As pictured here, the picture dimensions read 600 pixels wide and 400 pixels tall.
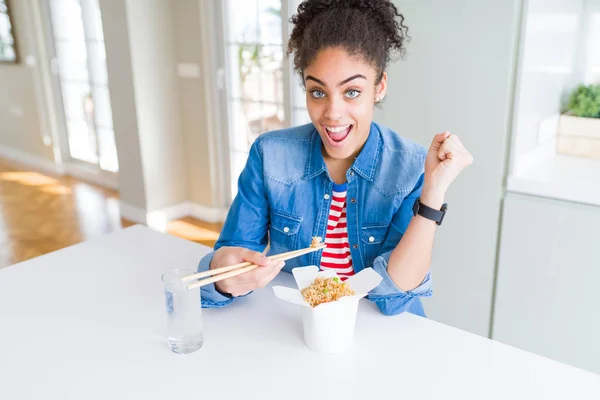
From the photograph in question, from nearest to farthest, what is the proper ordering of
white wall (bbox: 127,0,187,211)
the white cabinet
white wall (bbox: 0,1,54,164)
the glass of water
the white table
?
the white table, the glass of water, the white cabinet, white wall (bbox: 127,0,187,211), white wall (bbox: 0,1,54,164)

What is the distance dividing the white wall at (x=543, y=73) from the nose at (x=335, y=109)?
94 centimetres

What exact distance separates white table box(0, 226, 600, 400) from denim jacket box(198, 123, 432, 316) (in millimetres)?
160

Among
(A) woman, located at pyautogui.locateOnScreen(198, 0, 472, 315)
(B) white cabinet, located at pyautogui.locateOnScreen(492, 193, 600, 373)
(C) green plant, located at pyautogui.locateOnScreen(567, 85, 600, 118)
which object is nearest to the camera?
(A) woman, located at pyautogui.locateOnScreen(198, 0, 472, 315)

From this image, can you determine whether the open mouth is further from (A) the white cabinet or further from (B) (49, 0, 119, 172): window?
(B) (49, 0, 119, 172): window

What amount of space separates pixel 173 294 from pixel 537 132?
61.6 inches

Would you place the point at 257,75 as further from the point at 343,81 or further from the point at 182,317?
the point at 182,317

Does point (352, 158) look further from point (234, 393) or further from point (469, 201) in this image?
point (469, 201)

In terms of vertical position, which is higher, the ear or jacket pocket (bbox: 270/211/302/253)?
the ear

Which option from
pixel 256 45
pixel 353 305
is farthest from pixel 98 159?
pixel 353 305

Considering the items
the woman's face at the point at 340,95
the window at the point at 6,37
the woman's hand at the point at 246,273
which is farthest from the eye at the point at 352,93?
the window at the point at 6,37

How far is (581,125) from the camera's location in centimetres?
216

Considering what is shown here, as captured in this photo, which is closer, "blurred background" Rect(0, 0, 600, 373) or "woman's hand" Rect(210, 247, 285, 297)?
"woman's hand" Rect(210, 247, 285, 297)

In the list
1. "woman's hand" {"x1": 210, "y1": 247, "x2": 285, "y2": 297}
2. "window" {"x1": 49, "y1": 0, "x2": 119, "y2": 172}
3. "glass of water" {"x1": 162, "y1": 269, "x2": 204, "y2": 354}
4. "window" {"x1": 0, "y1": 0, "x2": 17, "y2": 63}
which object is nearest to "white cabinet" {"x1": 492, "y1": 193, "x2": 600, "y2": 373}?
"woman's hand" {"x1": 210, "y1": 247, "x2": 285, "y2": 297}

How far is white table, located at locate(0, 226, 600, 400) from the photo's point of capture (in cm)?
92
